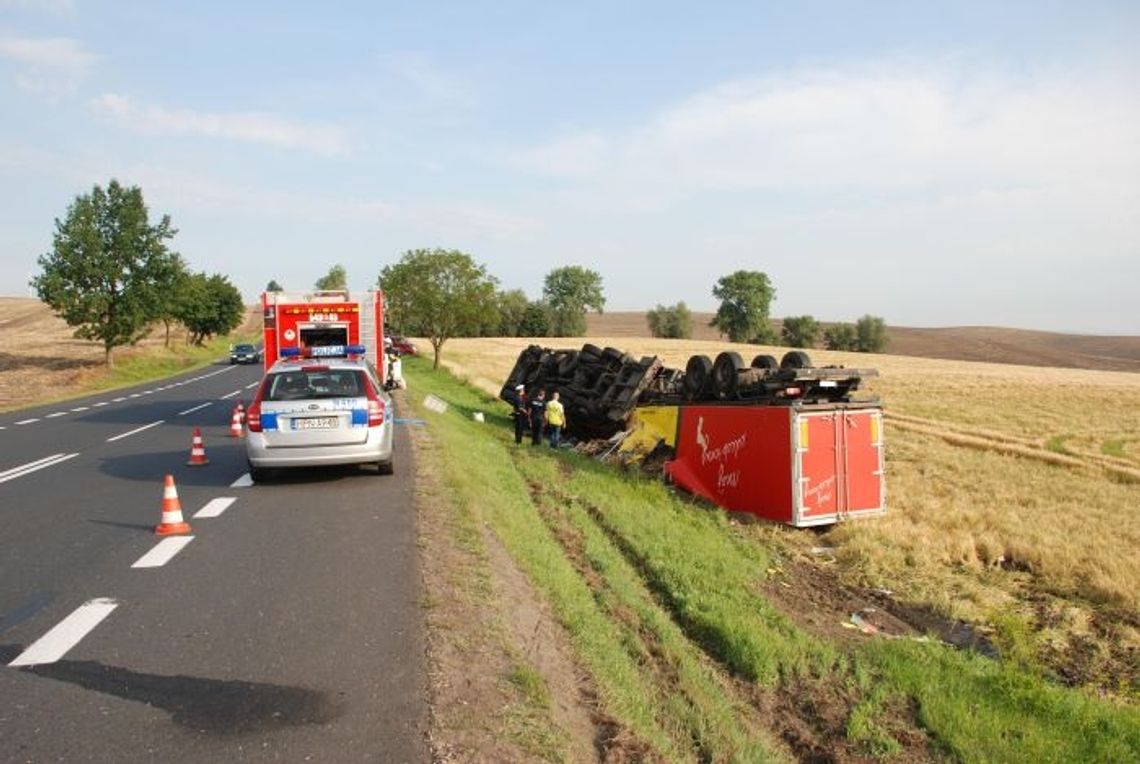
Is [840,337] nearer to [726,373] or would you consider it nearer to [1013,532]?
[726,373]

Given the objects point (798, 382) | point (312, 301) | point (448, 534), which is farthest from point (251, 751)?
point (312, 301)

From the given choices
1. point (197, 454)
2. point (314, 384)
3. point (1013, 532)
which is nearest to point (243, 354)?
point (197, 454)

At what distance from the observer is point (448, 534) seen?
24.2ft

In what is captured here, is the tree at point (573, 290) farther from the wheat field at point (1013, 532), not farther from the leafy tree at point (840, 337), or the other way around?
the wheat field at point (1013, 532)

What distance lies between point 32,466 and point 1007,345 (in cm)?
9463

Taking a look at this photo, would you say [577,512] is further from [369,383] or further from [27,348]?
[27,348]

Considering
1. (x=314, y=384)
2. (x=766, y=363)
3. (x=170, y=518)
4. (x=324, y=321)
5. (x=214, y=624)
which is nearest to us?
(x=214, y=624)

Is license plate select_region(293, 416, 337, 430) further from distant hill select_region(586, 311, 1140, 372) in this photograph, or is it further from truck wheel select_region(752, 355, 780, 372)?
distant hill select_region(586, 311, 1140, 372)

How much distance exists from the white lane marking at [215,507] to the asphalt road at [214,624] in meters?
0.03

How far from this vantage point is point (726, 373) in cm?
1366

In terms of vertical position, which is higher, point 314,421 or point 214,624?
point 314,421

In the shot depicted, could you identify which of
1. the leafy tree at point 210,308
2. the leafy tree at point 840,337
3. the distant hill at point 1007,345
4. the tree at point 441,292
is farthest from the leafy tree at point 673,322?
the tree at point 441,292

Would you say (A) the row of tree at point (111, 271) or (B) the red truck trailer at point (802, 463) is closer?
(B) the red truck trailer at point (802, 463)

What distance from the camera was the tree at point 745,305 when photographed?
108 metres
